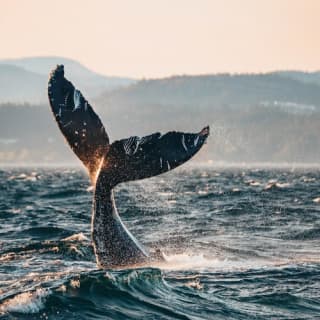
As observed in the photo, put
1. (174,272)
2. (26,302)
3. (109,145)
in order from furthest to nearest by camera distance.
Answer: (174,272), (109,145), (26,302)

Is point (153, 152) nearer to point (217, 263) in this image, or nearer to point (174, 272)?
point (174, 272)

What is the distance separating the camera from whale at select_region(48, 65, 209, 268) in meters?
11.8

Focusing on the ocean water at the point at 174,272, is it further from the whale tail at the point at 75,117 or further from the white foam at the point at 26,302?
the whale tail at the point at 75,117

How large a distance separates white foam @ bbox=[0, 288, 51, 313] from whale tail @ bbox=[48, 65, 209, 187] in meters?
2.03

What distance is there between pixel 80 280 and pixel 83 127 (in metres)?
2.49

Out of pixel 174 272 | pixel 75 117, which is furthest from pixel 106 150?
pixel 174 272

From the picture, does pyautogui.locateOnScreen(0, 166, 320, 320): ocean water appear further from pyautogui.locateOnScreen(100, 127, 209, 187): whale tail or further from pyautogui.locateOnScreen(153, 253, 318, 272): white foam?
pyautogui.locateOnScreen(100, 127, 209, 187): whale tail

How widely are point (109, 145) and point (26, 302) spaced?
8.50 ft

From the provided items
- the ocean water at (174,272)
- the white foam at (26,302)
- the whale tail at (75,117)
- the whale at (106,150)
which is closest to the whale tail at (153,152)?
the whale at (106,150)

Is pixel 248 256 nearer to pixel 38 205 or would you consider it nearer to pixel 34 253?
pixel 34 253

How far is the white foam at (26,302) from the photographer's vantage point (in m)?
11.1

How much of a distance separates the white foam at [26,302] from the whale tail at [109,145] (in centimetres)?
203

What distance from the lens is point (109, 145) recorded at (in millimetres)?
12195

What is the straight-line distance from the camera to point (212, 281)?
1372cm
